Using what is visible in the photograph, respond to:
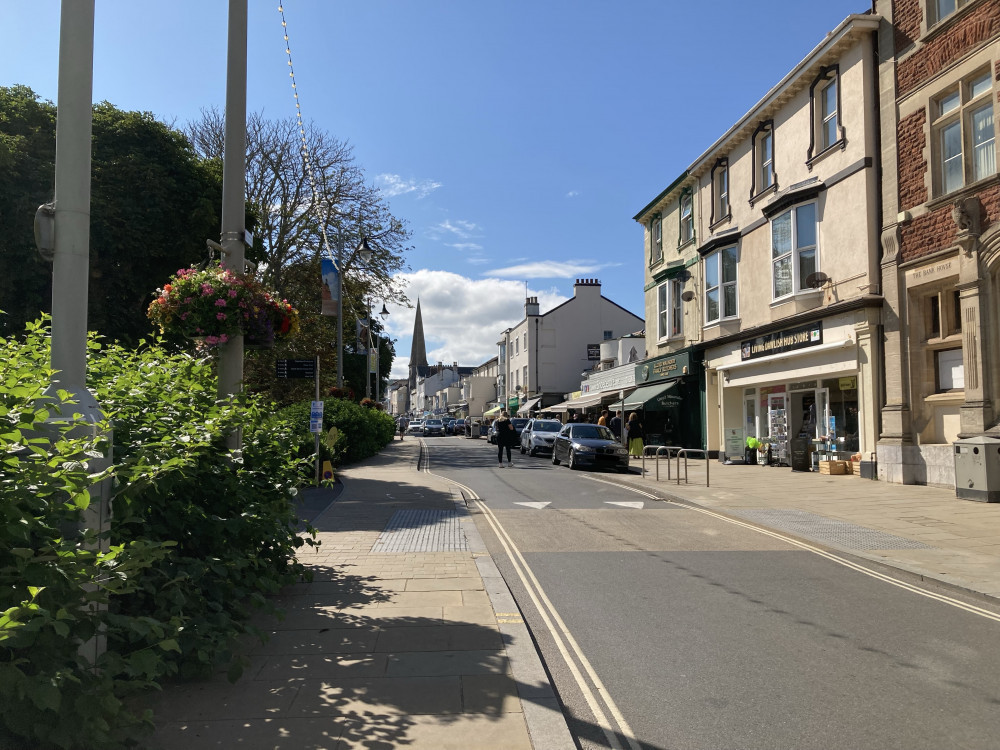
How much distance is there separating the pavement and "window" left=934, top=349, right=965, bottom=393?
3.76 metres

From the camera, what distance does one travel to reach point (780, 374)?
69.3ft

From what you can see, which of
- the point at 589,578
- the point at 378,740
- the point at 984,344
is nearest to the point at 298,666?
the point at 378,740

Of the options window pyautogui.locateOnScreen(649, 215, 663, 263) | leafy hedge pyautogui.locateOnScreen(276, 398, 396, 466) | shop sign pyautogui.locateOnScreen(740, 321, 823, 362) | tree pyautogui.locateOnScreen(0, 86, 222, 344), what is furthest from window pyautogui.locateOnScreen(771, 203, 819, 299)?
tree pyautogui.locateOnScreen(0, 86, 222, 344)

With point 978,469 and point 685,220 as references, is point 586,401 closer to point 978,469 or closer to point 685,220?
point 685,220

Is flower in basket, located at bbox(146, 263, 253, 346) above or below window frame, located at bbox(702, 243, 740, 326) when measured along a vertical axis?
below

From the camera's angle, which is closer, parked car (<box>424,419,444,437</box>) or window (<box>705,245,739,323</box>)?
window (<box>705,245,739,323</box>)

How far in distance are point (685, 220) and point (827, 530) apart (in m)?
19.8

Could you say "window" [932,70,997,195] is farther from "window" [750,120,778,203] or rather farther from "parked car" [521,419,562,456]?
"parked car" [521,419,562,456]

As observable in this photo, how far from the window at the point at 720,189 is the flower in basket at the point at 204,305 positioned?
2163 cm

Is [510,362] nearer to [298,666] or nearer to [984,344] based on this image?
[984,344]

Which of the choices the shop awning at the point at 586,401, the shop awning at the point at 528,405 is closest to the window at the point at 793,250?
the shop awning at the point at 586,401

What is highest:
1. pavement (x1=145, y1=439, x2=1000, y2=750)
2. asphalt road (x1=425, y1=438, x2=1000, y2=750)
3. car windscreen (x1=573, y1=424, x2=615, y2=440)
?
car windscreen (x1=573, y1=424, x2=615, y2=440)

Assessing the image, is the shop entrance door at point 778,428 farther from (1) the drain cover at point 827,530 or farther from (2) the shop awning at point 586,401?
(2) the shop awning at point 586,401

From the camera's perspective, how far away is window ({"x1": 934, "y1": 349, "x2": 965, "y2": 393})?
49.7ft
